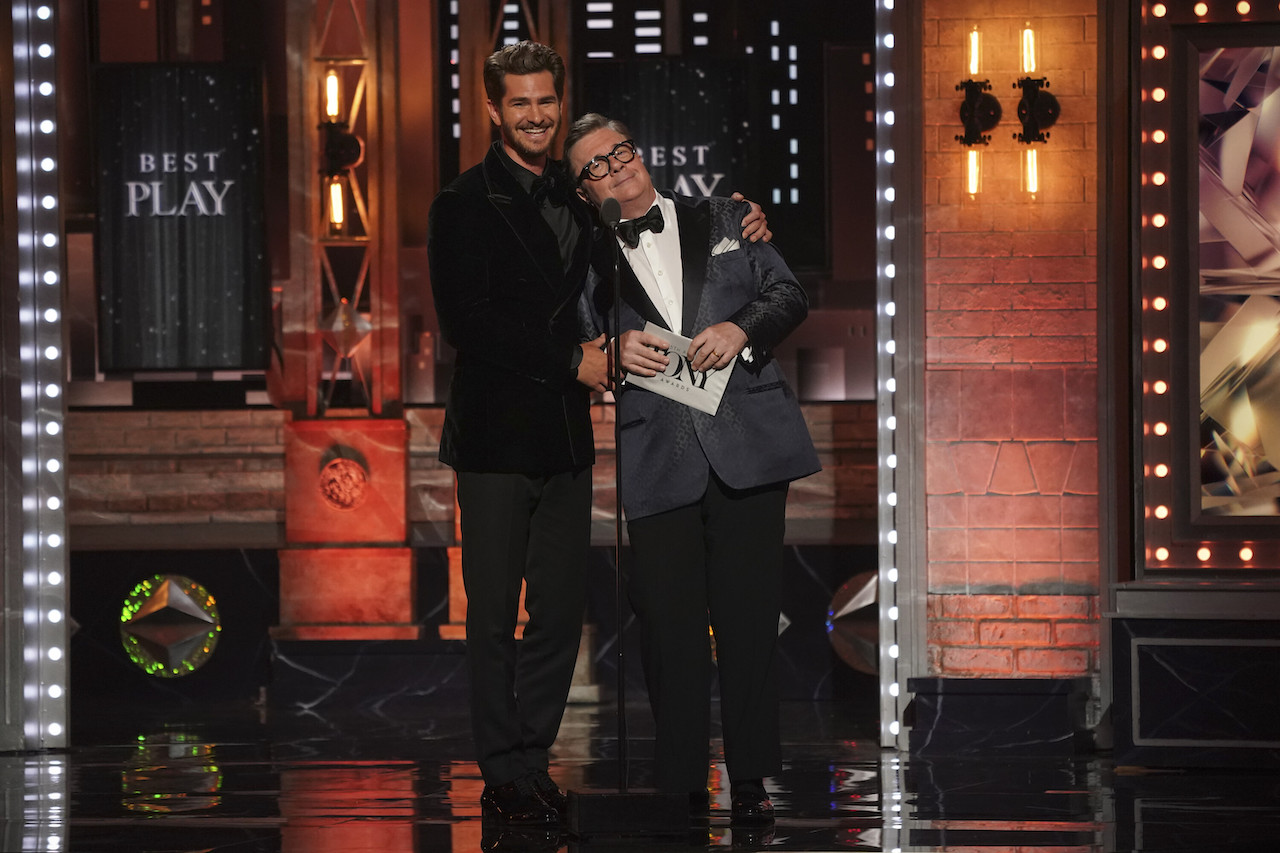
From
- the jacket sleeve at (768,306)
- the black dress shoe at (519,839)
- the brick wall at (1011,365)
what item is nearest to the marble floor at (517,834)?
the black dress shoe at (519,839)

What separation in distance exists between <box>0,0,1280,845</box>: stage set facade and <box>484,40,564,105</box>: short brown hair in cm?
150

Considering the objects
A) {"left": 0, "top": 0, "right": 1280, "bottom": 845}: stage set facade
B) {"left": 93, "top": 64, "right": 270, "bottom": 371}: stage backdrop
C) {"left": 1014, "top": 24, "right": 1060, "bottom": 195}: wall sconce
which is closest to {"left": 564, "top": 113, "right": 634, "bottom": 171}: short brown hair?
{"left": 0, "top": 0, "right": 1280, "bottom": 845}: stage set facade

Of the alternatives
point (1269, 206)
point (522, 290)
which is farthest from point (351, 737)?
point (1269, 206)

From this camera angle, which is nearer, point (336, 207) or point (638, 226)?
point (638, 226)

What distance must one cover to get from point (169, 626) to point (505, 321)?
3.97 meters

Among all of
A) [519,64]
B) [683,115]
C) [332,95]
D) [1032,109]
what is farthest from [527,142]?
[683,115]

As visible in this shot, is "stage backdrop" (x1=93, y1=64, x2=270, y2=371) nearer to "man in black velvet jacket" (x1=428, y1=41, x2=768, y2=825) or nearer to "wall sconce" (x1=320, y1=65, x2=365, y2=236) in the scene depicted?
"wall sconce" (x1=320, y1=65, x2=365, y2=236)

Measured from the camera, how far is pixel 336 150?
639 centimetres

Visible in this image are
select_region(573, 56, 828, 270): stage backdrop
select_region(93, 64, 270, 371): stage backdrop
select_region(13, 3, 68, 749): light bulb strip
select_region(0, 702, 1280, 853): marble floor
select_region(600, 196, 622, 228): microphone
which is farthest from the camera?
select_region(93, 64, 270, 371): stage backdrop

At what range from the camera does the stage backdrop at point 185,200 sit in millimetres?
6898

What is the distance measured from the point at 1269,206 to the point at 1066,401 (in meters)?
0.79

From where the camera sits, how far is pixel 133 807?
3559 mm

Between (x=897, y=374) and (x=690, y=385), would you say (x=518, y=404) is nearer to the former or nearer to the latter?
(x=690, y=385)

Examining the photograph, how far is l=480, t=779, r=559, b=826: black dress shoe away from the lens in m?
3.19
